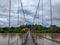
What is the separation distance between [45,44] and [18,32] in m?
9.78

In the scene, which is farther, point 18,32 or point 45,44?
point 18,32

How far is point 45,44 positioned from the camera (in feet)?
25.4

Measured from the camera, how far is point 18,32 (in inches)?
684
